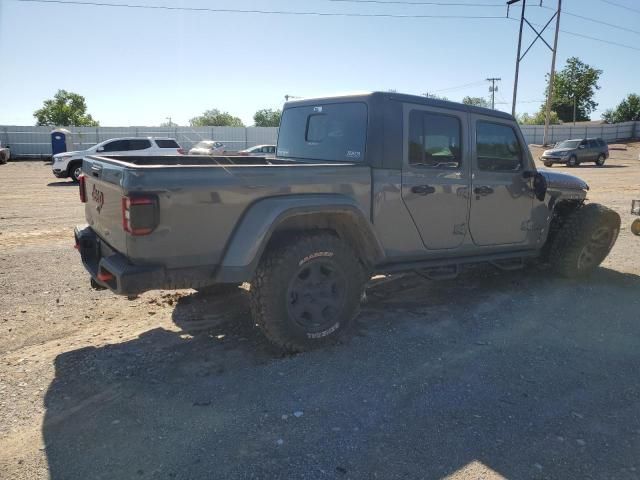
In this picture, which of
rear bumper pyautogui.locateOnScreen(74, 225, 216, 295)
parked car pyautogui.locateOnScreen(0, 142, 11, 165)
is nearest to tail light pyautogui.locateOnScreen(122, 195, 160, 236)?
rear bumper pyautogui.locateOnScreen(74, 225, 216, 295)

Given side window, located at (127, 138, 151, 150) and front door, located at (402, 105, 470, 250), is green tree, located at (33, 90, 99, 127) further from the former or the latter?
front door, located at (402, 105, 470, 250)

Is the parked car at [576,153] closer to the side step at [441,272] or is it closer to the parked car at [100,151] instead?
the parked car at [100,151]

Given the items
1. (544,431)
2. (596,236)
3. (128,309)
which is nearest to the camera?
(544,431)

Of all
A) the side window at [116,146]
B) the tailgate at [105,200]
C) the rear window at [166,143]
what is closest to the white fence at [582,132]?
the rear window at [166,143]

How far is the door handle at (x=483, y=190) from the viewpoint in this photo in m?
Result: 4.76

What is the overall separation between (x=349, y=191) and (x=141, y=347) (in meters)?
2.05

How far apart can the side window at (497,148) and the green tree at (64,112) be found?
7456 centimetres

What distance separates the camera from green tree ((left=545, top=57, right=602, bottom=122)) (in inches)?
2847

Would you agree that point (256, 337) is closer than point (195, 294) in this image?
Yes

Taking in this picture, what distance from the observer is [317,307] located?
12.8 feet

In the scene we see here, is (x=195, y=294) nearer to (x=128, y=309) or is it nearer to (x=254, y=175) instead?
(x=128, y=309)

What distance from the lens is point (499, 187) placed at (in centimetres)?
497

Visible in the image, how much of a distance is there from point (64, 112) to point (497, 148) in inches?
3041

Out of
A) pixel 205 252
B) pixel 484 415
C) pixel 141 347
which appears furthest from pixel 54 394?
pixel 484 415
